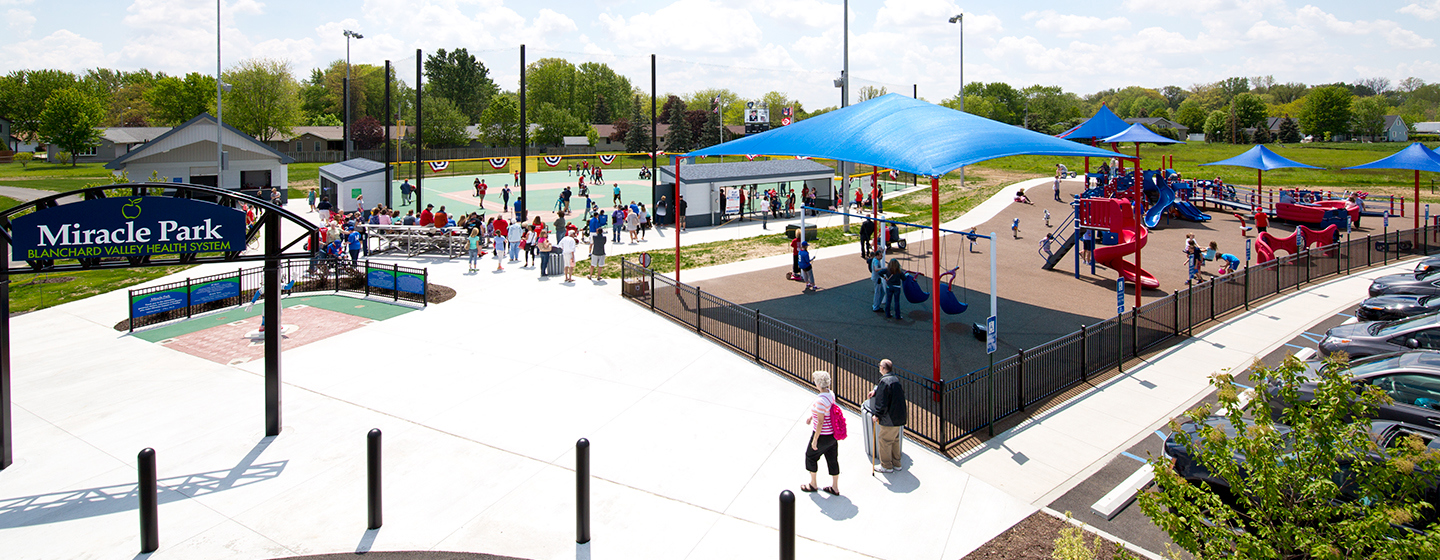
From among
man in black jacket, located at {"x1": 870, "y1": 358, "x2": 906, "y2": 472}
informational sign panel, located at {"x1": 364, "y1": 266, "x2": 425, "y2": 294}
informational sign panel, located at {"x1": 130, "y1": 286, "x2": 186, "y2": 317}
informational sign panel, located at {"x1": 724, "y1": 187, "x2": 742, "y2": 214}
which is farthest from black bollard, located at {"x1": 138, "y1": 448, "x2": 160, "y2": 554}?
informational sign panel, located at {"x1": 724, "y1": 187, "x2": 742, "y2": 214}

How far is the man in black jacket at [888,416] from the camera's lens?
909 centimetres

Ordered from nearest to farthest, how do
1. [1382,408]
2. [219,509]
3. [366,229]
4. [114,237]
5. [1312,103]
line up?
[219,509]
[114,237]
[1382,408]
[366,229]
[1312,103]

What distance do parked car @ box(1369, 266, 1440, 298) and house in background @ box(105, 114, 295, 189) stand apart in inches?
1891

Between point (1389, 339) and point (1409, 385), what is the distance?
3.53m

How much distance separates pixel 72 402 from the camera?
12.0m

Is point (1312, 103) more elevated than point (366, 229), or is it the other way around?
point (1312, 103)

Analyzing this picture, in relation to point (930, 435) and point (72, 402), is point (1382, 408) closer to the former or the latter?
point (930, 435)

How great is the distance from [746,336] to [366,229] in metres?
17.5

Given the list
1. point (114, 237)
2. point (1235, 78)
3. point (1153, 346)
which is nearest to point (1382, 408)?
point (1153, 346)

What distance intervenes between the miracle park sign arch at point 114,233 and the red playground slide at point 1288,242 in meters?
24.2

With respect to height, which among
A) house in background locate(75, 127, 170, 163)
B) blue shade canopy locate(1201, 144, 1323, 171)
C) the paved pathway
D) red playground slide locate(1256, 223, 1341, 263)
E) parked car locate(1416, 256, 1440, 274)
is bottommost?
the paved pathway

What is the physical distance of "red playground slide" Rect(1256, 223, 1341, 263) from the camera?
22062mm

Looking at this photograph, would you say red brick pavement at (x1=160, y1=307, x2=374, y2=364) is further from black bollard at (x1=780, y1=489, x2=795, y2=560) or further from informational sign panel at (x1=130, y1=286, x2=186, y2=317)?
black bollard at (x1=780, y1=489, x2=795, y2=560)

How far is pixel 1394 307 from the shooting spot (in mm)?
15445
